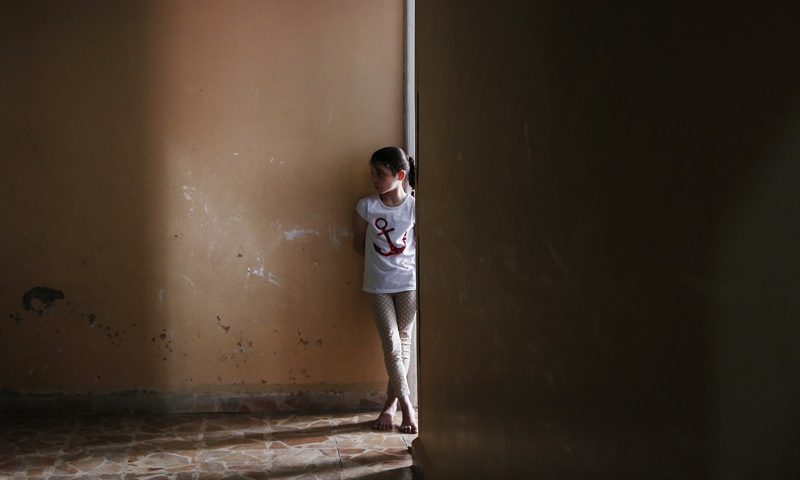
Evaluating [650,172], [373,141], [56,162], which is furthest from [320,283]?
[650,172]

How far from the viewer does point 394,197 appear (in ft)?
10.7

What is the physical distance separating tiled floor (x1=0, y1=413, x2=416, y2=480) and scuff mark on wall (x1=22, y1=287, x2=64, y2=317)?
553mm

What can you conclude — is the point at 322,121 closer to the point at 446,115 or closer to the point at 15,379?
the point at 446,115

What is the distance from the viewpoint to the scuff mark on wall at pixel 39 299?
3.28 meters

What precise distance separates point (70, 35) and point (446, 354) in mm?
2519

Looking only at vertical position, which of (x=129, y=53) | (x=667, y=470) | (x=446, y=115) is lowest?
(x=667, y=470)

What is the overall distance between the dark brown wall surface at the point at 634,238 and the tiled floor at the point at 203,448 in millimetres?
1247

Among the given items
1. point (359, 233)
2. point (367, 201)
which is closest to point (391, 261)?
point (359, 233)

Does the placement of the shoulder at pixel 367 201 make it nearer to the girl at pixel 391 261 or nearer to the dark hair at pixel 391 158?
the girl at pixel 391 261

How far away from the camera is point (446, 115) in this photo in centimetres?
204

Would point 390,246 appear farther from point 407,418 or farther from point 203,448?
point 203,448

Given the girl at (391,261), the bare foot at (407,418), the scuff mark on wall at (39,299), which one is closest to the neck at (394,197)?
the girl at (391,261)

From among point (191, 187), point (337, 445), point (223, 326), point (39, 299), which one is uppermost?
point (191, 187)

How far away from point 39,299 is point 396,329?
5.97 ft
